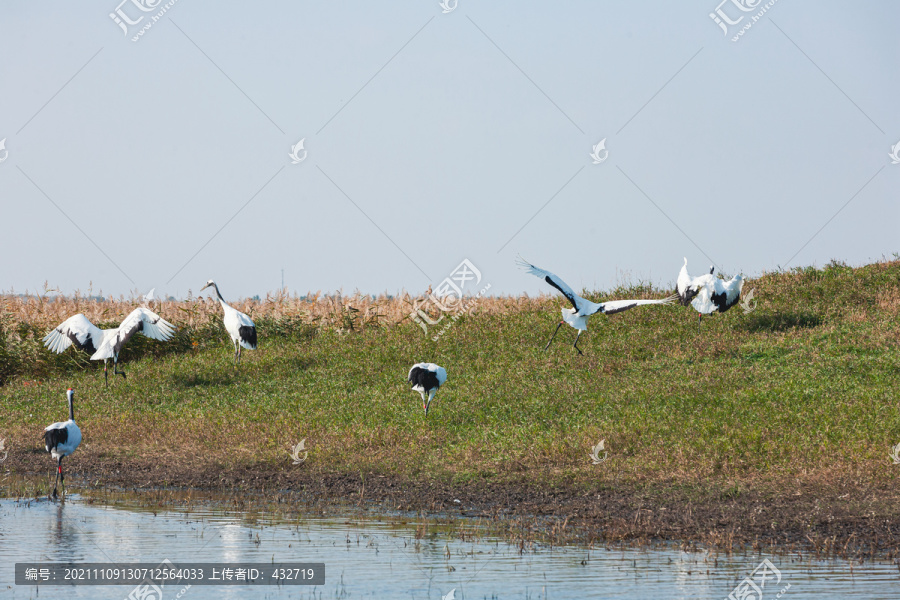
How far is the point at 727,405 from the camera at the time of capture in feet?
50.8

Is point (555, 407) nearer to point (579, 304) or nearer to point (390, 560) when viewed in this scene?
point (579, 304)

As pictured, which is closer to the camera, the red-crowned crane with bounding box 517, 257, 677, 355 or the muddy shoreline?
the muddy shoreline

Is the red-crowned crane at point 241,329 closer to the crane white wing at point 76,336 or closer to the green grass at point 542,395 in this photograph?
the green grass at point 542,395

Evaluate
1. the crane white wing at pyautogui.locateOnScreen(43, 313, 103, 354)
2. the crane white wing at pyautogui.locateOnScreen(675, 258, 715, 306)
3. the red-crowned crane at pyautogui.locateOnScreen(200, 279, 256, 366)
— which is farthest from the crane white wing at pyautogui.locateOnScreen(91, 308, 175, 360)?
the crane white wing at pyautogui.locateOnScreen(675, 258, 715, 306)

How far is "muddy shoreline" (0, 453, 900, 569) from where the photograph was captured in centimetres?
972

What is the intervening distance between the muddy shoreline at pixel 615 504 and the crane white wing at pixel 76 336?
8.21 m

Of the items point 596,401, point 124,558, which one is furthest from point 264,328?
point 124,558

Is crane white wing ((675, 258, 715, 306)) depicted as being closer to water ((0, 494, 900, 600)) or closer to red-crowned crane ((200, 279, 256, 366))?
red-crowned crane ((200, 279, 256, 366))

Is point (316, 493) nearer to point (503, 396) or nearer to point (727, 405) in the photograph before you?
point (503, 396)

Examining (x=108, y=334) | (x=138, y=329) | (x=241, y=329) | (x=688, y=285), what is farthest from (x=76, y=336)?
(x=688, y=285)

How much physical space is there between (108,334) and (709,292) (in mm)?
14671

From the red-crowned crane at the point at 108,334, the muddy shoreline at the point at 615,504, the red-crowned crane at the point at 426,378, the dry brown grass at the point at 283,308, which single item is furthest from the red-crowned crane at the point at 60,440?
the dry brown grass at the point at 283,308

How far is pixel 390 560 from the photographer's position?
9102 millimetres

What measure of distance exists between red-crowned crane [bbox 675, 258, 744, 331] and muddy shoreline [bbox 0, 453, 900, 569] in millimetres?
10127
